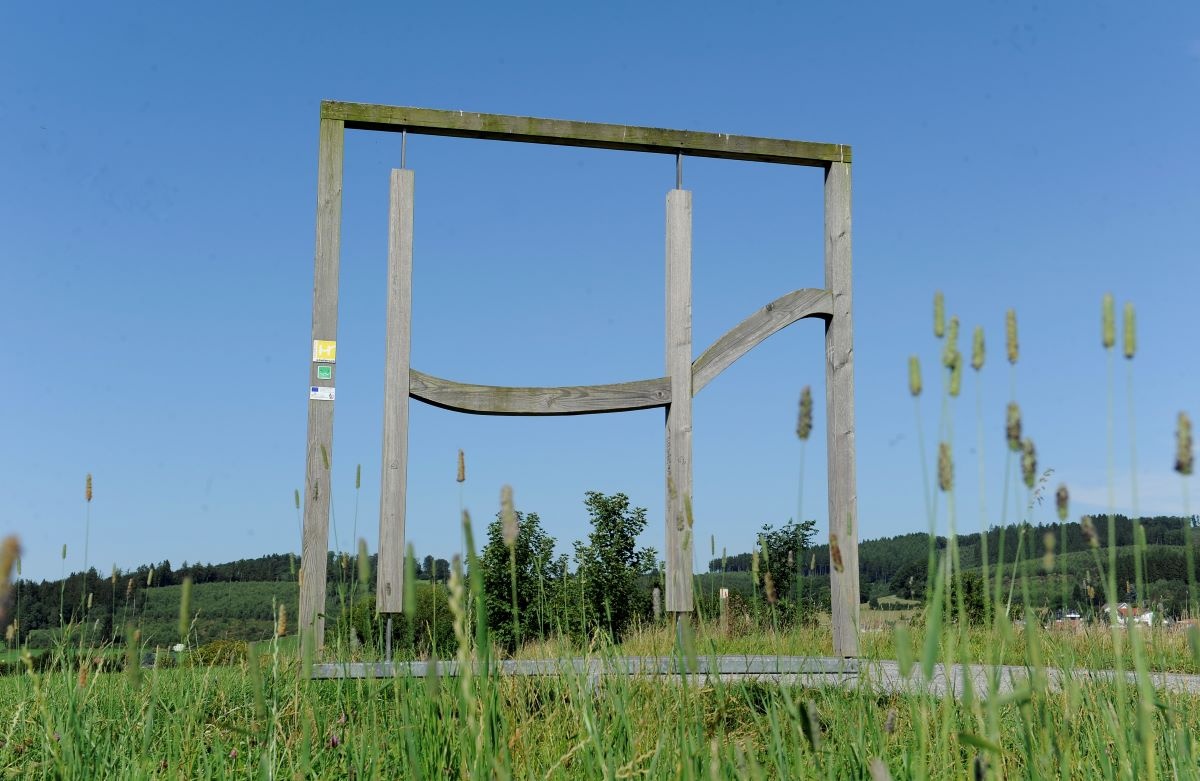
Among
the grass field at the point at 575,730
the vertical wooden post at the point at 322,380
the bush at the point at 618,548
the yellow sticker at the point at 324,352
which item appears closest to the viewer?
the grass field at the point at 575,730

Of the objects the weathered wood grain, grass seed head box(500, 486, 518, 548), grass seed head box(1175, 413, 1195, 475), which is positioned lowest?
grass seed head box(500, 486, 518, 548)

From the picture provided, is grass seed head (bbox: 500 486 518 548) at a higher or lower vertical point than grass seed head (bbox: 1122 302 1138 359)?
lower

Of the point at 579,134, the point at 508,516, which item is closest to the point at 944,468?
the point at 508,516

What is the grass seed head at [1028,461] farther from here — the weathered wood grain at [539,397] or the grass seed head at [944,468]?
the weathered wood grain at [539,397]

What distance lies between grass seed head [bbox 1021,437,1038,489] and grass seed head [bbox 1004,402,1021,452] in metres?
0.02

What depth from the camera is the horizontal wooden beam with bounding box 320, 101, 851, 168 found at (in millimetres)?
5219

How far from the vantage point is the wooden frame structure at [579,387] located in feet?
16.0

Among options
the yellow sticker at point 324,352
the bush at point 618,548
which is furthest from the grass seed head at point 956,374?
the bush at point 618,548

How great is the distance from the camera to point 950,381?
5.14 ft

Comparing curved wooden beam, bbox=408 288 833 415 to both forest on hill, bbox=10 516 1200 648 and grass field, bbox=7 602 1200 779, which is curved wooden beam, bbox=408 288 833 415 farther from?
grass field, bbox=7 602 1200 779

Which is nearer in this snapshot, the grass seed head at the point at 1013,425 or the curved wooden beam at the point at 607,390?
the grass seed head at the point at 1013,425

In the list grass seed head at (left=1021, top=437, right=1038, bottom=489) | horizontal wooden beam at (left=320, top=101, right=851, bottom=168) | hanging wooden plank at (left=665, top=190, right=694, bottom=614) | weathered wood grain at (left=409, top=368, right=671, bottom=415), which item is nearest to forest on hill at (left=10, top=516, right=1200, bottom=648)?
grass seed head at (left=1021, top=437, right=1038, bottom=489)

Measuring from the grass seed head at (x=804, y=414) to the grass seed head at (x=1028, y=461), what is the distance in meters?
0.40

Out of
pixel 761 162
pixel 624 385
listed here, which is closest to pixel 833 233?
pixel 761 162
